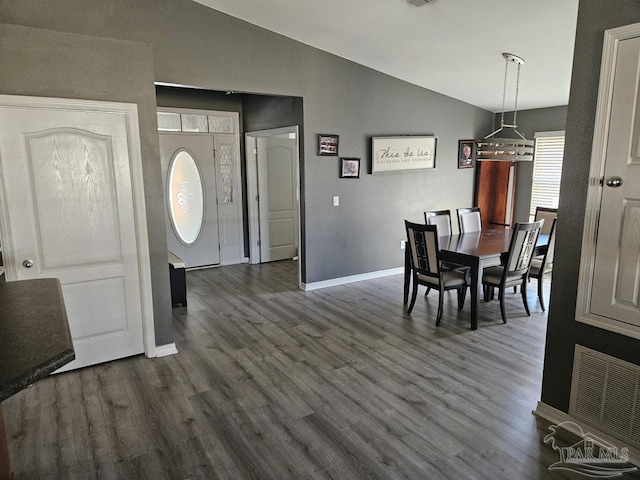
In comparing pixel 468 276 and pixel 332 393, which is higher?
pixel 468 276

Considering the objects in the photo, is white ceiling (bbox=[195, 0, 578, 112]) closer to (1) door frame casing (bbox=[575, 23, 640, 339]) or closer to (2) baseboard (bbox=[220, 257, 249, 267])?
(1) door frame casing (bbox=[575, 23, 640, 339])

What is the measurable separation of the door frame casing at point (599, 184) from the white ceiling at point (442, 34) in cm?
133

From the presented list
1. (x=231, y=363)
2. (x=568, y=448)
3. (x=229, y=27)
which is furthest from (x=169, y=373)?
(x=229, y=27)

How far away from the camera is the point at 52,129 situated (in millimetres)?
3006

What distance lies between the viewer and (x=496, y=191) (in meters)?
6.87

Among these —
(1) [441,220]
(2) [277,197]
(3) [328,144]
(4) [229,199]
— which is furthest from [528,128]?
(4) [229,199]

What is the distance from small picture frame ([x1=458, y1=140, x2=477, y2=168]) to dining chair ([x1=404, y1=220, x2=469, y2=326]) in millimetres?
2786

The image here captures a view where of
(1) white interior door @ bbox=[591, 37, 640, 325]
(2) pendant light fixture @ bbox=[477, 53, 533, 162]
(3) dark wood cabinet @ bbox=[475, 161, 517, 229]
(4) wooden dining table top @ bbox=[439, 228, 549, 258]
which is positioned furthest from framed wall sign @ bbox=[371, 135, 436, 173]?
(1) white interior door @ bbox=[591, 37, 640, 325]

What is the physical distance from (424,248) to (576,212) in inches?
72.7

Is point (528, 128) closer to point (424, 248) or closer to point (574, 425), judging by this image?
point (424, 248)

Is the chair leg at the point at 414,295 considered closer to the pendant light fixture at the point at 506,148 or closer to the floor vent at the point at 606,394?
the pendant light fixture at the point at 506,148

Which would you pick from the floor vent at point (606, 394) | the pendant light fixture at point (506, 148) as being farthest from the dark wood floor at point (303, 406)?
the pendant light fixture at point (506, 148)

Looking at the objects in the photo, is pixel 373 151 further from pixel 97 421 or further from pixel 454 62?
pixel 97 421

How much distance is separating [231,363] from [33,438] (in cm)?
138
